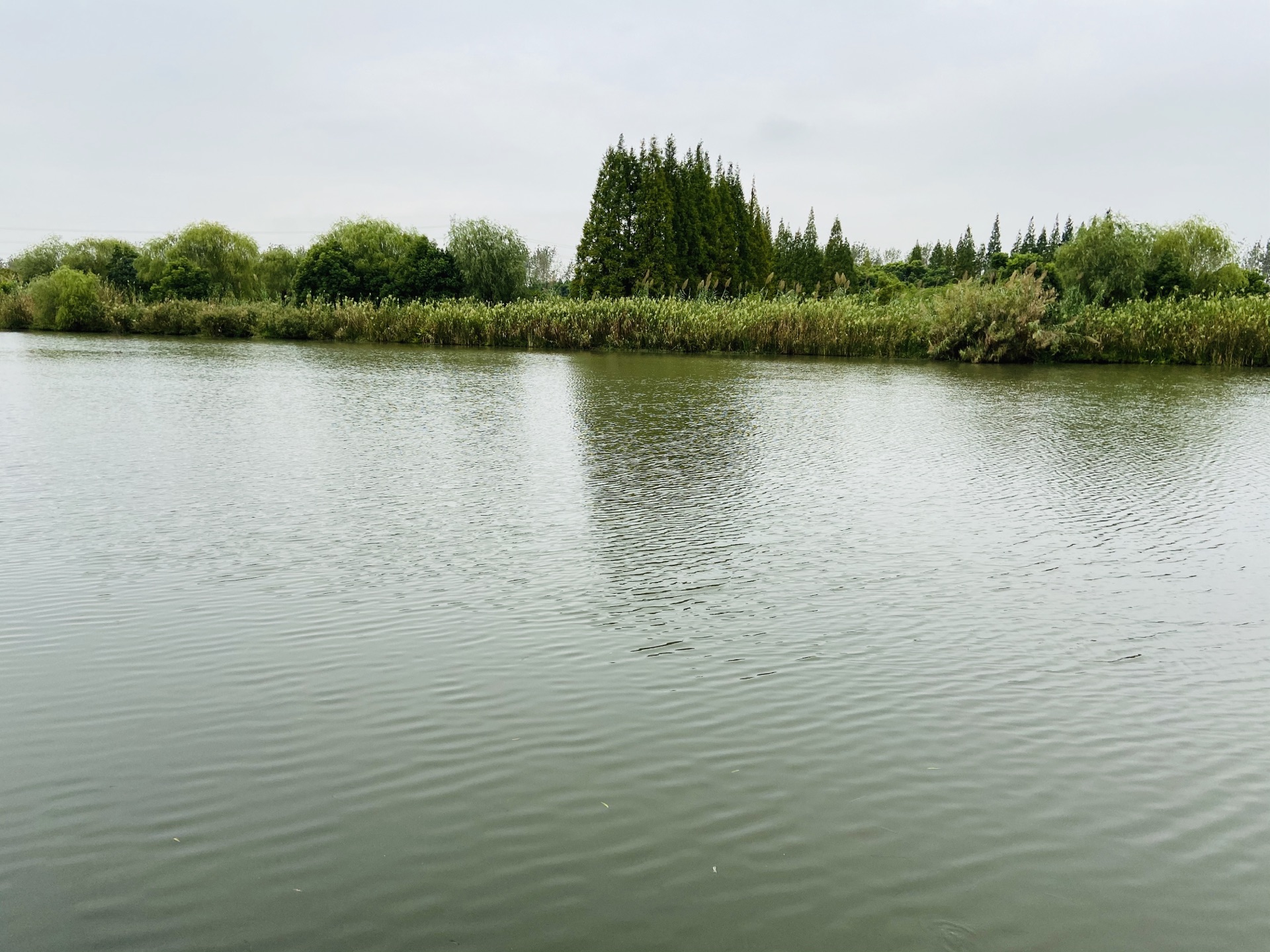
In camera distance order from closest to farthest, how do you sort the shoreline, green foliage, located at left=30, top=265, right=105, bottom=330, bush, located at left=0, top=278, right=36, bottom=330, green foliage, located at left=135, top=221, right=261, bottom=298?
the shoreline < green foliage, located at left=30, top=265, right=105, bottom=330 < bush, located at left=0, top=278, right=36, bottom=330 < green foliage, located at left=135, top=221, right=261, bottom=298

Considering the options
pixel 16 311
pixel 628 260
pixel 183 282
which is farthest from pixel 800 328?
pixel 183 282

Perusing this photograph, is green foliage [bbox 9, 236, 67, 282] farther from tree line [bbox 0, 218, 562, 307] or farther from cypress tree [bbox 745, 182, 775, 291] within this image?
cypress tree [bbox 745, 182, 775, 291]

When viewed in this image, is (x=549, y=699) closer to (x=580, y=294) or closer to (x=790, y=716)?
(x=790, y=716)

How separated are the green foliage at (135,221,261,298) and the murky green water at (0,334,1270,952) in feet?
220

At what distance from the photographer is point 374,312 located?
1645 inches

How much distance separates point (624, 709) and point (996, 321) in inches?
1193

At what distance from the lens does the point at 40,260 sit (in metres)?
79.8

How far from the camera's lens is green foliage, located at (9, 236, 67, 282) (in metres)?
79.1

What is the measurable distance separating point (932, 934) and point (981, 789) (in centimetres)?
99

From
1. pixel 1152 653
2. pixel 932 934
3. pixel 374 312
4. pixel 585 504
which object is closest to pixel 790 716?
pixel 932 934

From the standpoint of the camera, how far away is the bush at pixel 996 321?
3094 cm

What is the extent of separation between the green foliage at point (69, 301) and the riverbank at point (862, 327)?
15.5 metres

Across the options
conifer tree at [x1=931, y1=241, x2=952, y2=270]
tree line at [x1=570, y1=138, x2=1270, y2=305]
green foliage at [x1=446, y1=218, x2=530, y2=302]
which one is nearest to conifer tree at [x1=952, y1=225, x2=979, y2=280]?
conifer tree at [x1=931, y1=241, x2=952, y2=270]

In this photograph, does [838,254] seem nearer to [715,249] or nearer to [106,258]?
[715,249]
